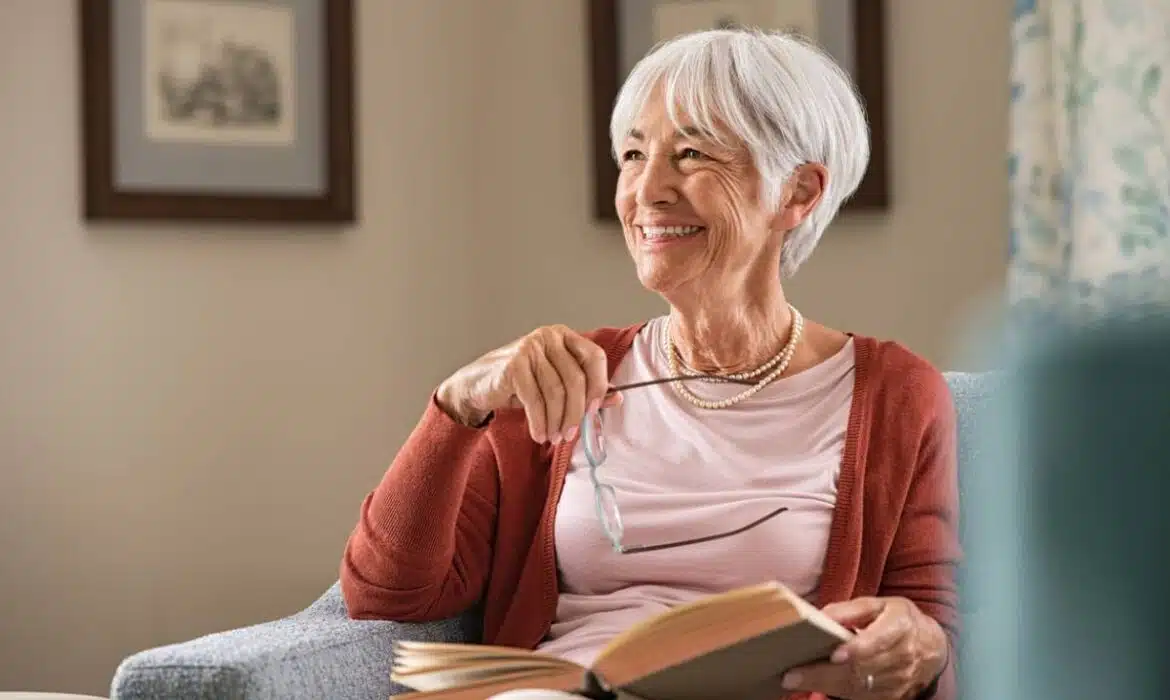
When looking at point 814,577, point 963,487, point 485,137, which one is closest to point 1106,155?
A: point 963,487

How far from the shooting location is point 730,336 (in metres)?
1.83

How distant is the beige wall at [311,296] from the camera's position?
2.54 metres

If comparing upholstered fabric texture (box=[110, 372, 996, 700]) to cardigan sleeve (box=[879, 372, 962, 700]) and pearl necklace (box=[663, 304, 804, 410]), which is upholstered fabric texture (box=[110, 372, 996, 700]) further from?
pearl necklace (box=[663, 304, 804, 410])

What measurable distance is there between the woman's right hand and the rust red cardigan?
0.11 m

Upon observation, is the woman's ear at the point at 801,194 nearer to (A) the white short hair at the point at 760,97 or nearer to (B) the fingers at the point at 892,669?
(A) the white short hair at the point at 760,97

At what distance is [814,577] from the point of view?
167 centimetres

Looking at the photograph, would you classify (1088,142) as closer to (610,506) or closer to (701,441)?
(701,441)

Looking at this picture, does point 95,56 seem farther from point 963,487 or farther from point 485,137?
point 963,487

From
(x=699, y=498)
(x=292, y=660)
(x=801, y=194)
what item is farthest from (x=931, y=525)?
(x=292, y=660)

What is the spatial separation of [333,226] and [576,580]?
1244 millimetres

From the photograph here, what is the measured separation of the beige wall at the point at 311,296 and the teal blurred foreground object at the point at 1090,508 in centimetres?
214

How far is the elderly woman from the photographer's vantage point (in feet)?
5.41

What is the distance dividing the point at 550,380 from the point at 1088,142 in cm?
108

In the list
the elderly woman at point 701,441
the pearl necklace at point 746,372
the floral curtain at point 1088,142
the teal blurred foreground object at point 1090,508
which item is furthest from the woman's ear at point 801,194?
the teal blurred foreground object at point 1090,508
